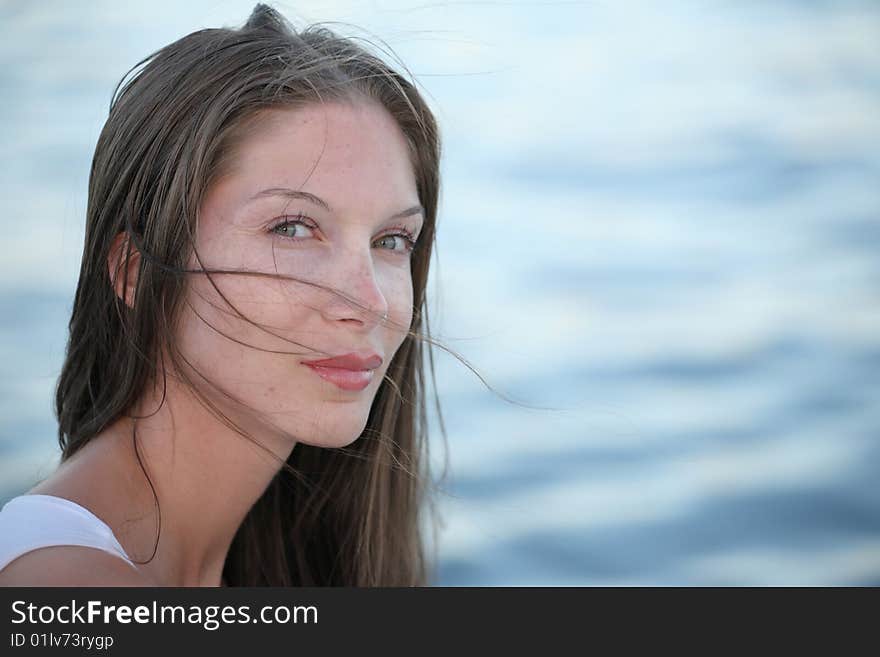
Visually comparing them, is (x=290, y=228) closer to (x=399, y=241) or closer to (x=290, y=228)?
(x=290, y=228)

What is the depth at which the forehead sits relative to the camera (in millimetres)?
2301

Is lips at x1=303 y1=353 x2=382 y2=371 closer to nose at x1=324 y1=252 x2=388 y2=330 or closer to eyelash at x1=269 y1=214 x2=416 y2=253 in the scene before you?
nose at x1=324 y1=252 x2=388 y2=330

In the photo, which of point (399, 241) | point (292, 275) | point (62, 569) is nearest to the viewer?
point (62, 569)

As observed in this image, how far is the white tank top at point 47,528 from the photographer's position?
77.7 inches

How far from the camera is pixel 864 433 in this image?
19.8ft

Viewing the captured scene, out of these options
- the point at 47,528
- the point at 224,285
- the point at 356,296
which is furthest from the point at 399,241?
the point at 47,528

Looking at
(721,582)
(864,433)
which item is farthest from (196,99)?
(864,433)

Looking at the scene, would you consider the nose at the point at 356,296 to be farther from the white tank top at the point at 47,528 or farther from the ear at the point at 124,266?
the white tank top at the point at 47,528

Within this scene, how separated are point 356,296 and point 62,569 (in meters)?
0.76

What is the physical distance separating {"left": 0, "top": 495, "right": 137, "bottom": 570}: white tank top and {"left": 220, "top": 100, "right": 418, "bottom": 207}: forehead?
69cm

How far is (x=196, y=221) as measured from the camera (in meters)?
2.30

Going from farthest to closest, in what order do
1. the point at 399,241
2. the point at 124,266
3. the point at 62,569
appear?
the point at 399,241 < the point at 124,266 < the point at 62,569

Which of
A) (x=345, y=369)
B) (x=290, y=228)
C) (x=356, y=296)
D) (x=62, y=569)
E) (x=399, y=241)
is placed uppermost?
(x=399, y=241)
